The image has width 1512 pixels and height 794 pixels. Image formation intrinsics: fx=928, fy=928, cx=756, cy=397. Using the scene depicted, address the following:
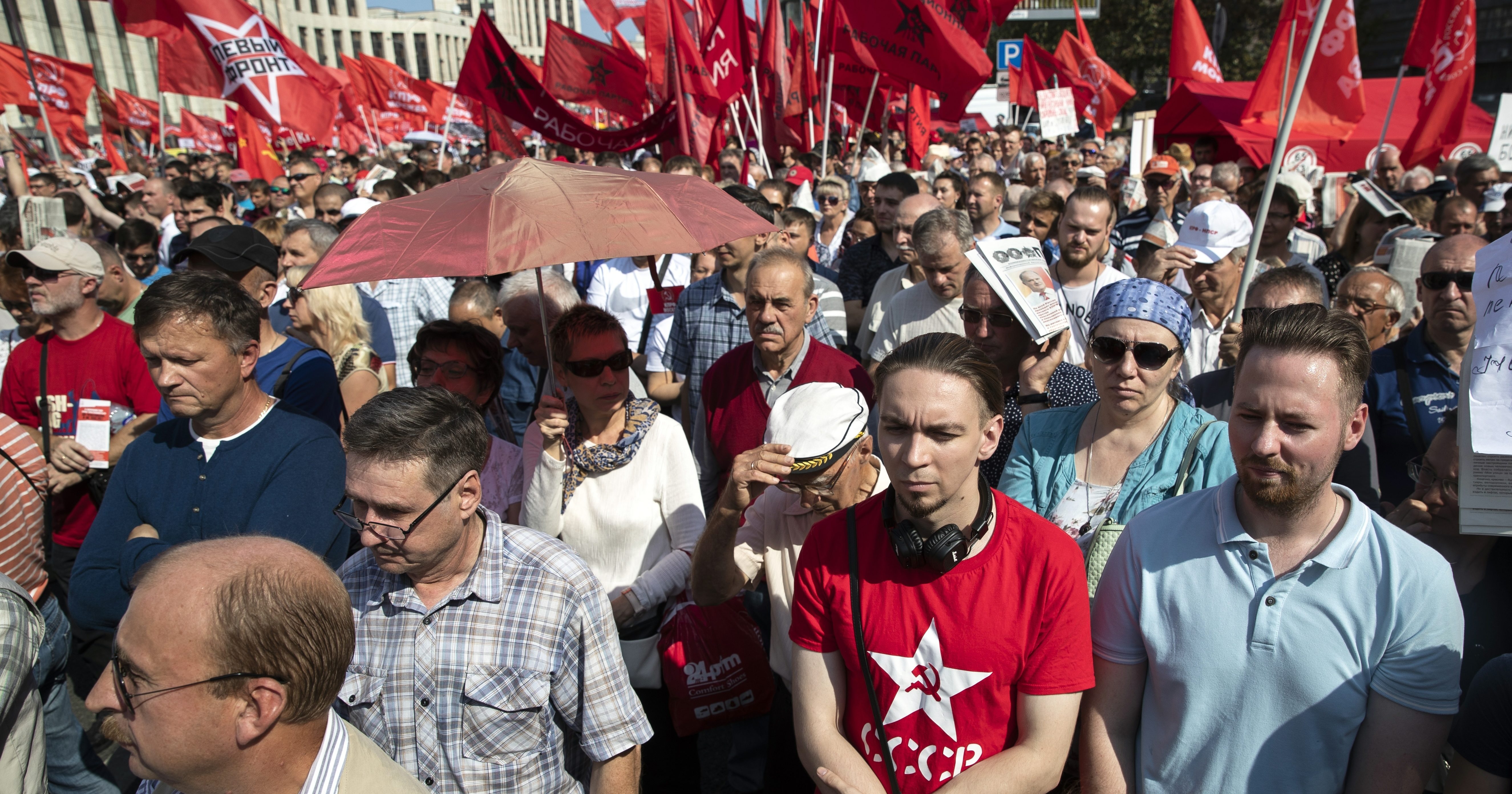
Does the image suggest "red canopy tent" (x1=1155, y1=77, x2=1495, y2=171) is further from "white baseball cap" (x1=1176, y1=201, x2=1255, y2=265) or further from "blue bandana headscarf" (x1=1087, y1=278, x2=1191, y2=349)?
"blue bandana headscarf" (x1=1087, y1=278, x2=1191, y2=349)

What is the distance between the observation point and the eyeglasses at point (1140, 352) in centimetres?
255

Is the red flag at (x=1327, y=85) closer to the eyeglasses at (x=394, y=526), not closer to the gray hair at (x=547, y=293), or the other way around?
the gray hair at (x=547, y=293)

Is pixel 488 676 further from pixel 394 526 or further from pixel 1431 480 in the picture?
pixel 1431 480

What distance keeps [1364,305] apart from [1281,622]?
291cm

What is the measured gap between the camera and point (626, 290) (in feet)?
20.1

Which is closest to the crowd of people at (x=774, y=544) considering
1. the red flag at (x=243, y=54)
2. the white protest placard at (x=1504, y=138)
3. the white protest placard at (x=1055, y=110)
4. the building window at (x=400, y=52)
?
the red flag at (x=243, y=54)

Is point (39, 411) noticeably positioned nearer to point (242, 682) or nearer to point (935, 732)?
point (242, 682)

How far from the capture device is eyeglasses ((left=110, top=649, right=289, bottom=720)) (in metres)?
1.57

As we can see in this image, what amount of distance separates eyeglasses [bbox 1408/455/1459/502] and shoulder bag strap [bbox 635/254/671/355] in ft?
11.1

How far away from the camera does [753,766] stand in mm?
3131

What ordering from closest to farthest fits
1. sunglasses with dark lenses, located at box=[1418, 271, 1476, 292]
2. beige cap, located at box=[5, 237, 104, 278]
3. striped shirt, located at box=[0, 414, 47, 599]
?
striped shirt, located at box=[0, 414, 47, 599], sunglasses with dark lenses, located at box=[1418, 271, 1476, 292], beige cap, located at box=[5, 237, 104, 278]

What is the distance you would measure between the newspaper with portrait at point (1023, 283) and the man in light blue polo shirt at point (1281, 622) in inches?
44.9

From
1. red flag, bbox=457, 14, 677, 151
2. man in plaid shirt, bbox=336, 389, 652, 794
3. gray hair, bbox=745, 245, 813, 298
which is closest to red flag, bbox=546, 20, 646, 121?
red flag, bbox=457, 14, 677, 151

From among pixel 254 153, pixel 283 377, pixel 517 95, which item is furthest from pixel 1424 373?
pixel 254 153
